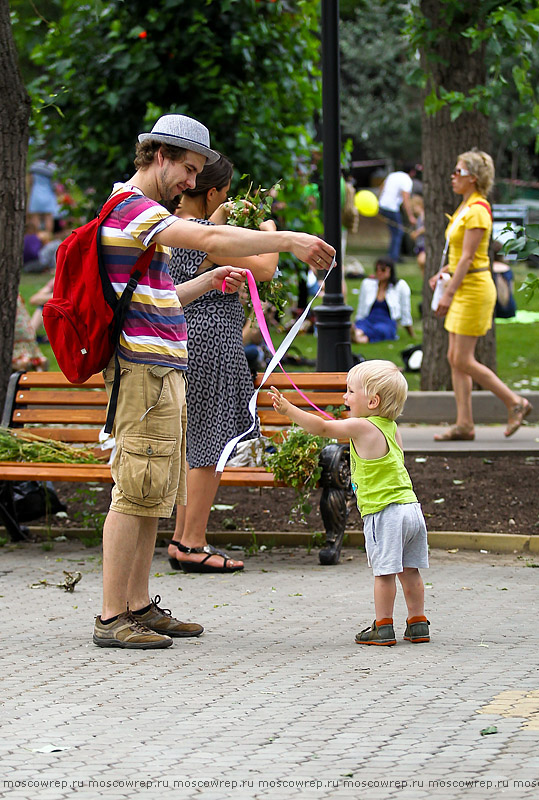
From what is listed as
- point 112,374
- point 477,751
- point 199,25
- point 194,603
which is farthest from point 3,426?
point 199,25

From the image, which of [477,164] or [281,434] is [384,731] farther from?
[477,164]

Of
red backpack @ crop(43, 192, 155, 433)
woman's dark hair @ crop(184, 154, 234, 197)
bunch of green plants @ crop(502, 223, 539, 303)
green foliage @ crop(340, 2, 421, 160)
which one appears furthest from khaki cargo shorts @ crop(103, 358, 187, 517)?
green foliage @ crop(340, 2, 421, 160)

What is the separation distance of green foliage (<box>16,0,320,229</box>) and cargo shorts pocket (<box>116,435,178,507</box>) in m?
7.04

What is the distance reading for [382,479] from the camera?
5.14 metres

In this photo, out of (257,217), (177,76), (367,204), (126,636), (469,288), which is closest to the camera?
(126,636)

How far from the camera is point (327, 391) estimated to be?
7.34 metres

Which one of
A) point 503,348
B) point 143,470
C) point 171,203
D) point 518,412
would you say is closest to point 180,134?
point 171,203

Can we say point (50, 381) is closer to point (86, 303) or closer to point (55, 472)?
point (55, 472)

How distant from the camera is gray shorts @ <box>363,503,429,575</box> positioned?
16.4 feet

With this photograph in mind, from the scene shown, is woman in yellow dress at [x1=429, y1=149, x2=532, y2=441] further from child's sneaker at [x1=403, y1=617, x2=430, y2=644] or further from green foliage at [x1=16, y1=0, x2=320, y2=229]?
child's sneaker at [x1=403, y1=617, x2=430, y2=644]

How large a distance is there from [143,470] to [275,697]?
1.12m

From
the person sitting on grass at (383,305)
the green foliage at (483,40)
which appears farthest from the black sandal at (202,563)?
the person sitting on grass at (383,305)

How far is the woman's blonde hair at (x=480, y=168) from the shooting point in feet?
29.7

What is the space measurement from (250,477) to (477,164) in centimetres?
355
